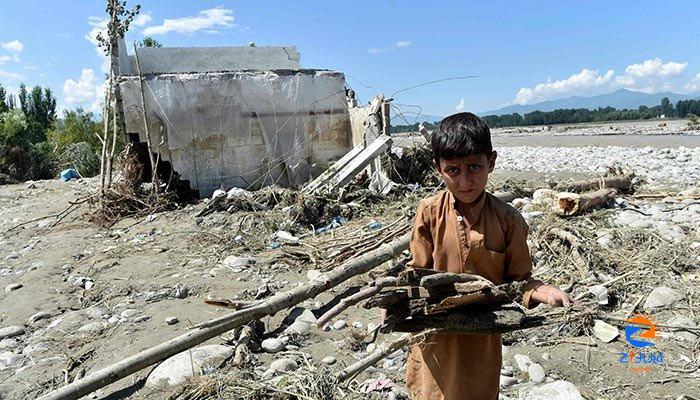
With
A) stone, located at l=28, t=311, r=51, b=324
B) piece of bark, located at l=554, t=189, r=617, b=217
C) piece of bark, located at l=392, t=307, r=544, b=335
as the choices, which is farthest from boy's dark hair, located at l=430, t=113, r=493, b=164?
piece of bark, located at l=554, t=189, r=617, b=217

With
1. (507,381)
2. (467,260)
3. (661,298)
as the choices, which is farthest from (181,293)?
(661,298)

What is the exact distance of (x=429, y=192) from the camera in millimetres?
7297

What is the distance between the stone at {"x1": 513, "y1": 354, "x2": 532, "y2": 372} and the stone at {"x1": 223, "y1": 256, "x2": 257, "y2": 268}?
2.95 m

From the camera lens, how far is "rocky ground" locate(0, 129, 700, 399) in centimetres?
285

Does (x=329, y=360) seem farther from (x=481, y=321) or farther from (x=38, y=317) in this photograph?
(x=38, y=317)

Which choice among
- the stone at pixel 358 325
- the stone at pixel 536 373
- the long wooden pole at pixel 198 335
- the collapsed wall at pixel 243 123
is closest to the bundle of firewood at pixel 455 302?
the stone at pixel 536 373

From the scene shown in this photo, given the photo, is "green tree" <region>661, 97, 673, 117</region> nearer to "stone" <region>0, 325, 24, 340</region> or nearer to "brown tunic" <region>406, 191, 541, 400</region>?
"brown tunic" <region>406, 191, 541, 400</region>

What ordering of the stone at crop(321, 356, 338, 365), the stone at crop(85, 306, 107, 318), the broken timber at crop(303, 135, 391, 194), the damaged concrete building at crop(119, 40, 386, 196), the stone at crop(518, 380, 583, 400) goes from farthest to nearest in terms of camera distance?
the damaged concrete building at crop(119, 40, 386, 196)
the broken timber at crop(303, 135, 391, 194)
the stone at crop(85, 306, 107, 318)
the stone at crop(321, 356, 338, 365)
the stone at crop(518, 380, 583, 400)

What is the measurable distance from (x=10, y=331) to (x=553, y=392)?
13.0 feet

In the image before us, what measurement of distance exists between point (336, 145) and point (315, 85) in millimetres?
1168

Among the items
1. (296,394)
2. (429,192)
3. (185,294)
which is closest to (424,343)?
(296,394)

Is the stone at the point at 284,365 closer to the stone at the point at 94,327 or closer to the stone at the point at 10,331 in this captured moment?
the stone at the point at 94,327

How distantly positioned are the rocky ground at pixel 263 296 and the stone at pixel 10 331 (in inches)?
0.8

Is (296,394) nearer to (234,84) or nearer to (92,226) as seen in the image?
(92,226)
